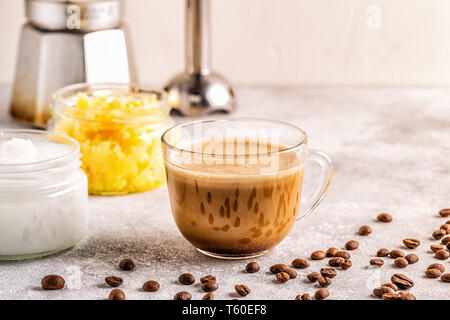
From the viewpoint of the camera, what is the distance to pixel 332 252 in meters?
1.03

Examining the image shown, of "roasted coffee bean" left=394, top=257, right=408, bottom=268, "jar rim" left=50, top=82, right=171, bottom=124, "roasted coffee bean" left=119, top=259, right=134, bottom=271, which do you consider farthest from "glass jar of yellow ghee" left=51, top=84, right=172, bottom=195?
"roasted coffee bean" left=394, top=257, right=408, bottom=268

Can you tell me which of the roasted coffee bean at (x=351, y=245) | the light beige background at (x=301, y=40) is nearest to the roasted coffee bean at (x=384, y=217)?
the roasted coffee bean at (x=351, y=245)

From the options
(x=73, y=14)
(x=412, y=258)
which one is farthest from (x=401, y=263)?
(x=73, y=14)

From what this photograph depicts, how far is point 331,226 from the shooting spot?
1146mm

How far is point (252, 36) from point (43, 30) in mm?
686

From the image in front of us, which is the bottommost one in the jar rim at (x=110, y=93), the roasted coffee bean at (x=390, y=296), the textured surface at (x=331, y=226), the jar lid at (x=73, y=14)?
the textured surface at (x=331, y=226)

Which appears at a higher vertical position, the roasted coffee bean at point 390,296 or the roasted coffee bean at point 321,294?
the roasted coffee bean at point 390,296

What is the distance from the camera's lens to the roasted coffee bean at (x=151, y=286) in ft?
3.04

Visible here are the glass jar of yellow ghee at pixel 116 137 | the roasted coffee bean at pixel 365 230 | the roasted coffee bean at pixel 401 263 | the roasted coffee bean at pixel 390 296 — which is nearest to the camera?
the roasted coffee bean at pixel 390 296

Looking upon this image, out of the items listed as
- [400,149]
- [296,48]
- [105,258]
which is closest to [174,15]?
[296,48]

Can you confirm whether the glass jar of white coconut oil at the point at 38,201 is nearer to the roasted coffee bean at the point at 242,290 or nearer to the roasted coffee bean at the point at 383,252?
the roasted coffee bean at the point at 242,290

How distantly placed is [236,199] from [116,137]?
0.39 meters

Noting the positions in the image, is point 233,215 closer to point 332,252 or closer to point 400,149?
point 332,252

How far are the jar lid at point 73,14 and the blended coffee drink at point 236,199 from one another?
0.66 m
